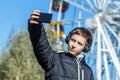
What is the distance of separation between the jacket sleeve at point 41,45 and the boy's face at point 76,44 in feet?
0.44

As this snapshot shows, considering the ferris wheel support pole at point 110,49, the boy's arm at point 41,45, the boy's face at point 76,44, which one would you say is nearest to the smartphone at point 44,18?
the boy's arm at point 41,45

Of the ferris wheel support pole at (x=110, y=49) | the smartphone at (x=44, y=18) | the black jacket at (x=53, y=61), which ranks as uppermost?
the smartphone at (x=44, y=18)

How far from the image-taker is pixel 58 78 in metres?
3.23

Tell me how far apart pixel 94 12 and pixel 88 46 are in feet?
56.6

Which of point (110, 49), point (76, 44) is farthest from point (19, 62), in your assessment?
point (76, 44)

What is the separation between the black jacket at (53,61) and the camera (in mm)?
3172

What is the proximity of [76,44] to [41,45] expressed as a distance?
0.91 ft

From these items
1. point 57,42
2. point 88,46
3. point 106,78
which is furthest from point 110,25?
point 88,46

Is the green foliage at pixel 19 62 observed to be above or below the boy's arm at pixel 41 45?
below

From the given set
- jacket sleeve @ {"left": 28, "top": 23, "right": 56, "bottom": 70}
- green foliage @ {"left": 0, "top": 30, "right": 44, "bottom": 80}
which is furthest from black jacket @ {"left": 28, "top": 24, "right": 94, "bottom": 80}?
green foliage @ {"left": 0, "top": 30, "right": 44, "bottom": 80}

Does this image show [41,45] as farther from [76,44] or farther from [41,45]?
[76,44]

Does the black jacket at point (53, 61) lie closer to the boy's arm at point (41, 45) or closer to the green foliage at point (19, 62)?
the boy's arm at point (41, 45)

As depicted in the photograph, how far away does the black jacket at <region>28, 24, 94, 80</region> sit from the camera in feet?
10.4

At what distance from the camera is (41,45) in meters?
3.19
